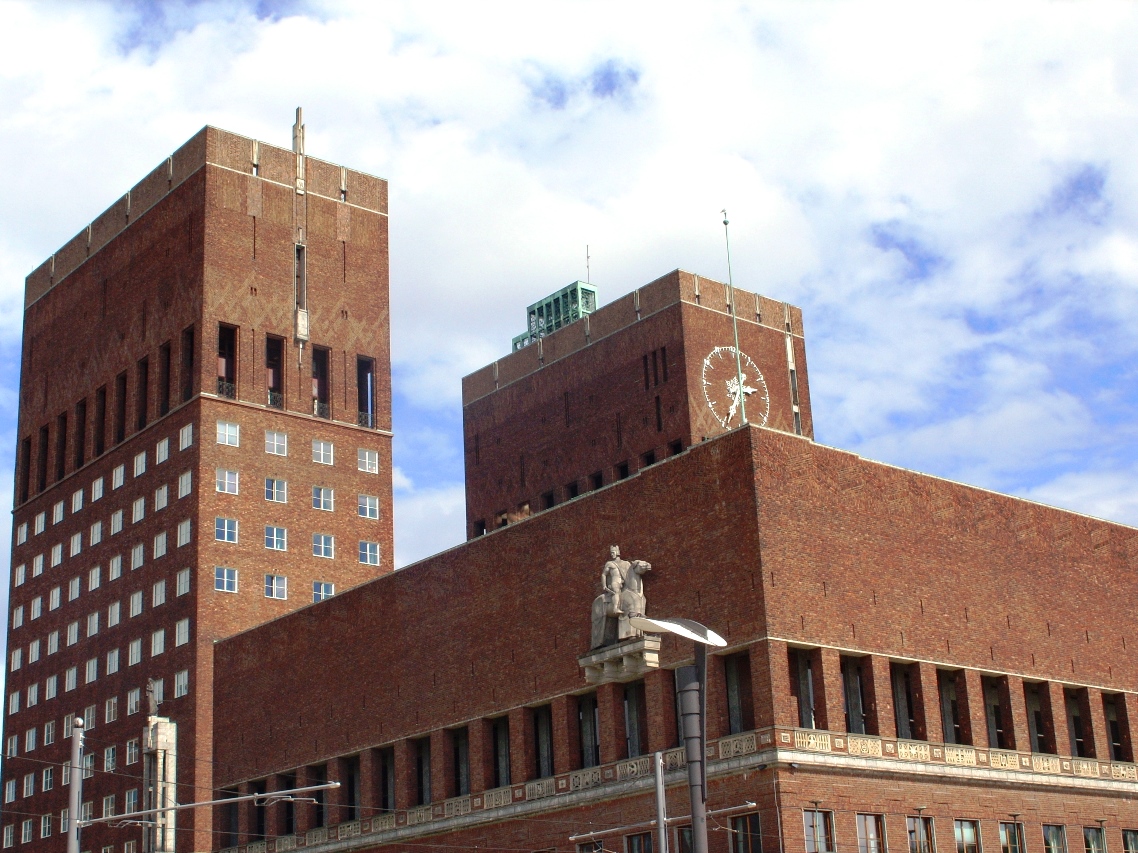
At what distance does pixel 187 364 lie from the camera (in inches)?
3467

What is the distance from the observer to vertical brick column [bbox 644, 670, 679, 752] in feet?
177

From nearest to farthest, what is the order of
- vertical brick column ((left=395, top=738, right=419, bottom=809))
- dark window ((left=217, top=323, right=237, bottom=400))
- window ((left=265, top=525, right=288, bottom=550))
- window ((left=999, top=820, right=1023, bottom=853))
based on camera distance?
window ((left=999, top=820, right=1023, bottom=853)), vertical brick column ((left=395, top=738, right=419, bottom=809)), window ((left=265, top=525, right=288, bottom=550)), dark window ((left=217, top=323, right=237, bottom=400))

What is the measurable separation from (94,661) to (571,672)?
39.8 m

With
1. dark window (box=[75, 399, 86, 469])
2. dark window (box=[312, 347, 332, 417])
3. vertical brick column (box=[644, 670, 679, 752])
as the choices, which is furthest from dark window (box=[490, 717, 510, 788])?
dark window (box=[75, 399, 86, 469])

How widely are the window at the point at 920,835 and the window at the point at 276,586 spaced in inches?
1614

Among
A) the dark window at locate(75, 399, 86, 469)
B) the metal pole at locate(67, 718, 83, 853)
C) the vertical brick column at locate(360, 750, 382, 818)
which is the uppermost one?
the dark window at locate(75, 399, 86, 469)

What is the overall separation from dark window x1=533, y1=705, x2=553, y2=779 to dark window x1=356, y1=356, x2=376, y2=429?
115 feet

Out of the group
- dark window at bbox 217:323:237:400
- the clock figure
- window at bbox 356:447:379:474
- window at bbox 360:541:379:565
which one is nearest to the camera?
dark window at bbox 217:323:237:400

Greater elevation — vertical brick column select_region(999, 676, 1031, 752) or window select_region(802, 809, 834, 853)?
vertical brick column select_region(999, 676, 1031, 752)

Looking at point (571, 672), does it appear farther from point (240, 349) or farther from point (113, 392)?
point (113, 392)

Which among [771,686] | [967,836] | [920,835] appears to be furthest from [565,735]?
[967,836]

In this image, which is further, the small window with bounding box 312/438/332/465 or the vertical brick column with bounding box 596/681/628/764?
the small window with bounding box 312/438/332/465

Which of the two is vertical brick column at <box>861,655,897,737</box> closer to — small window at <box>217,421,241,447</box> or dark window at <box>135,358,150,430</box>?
small window at <box>217,421,241,447</box>

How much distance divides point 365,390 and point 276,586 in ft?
48.8
